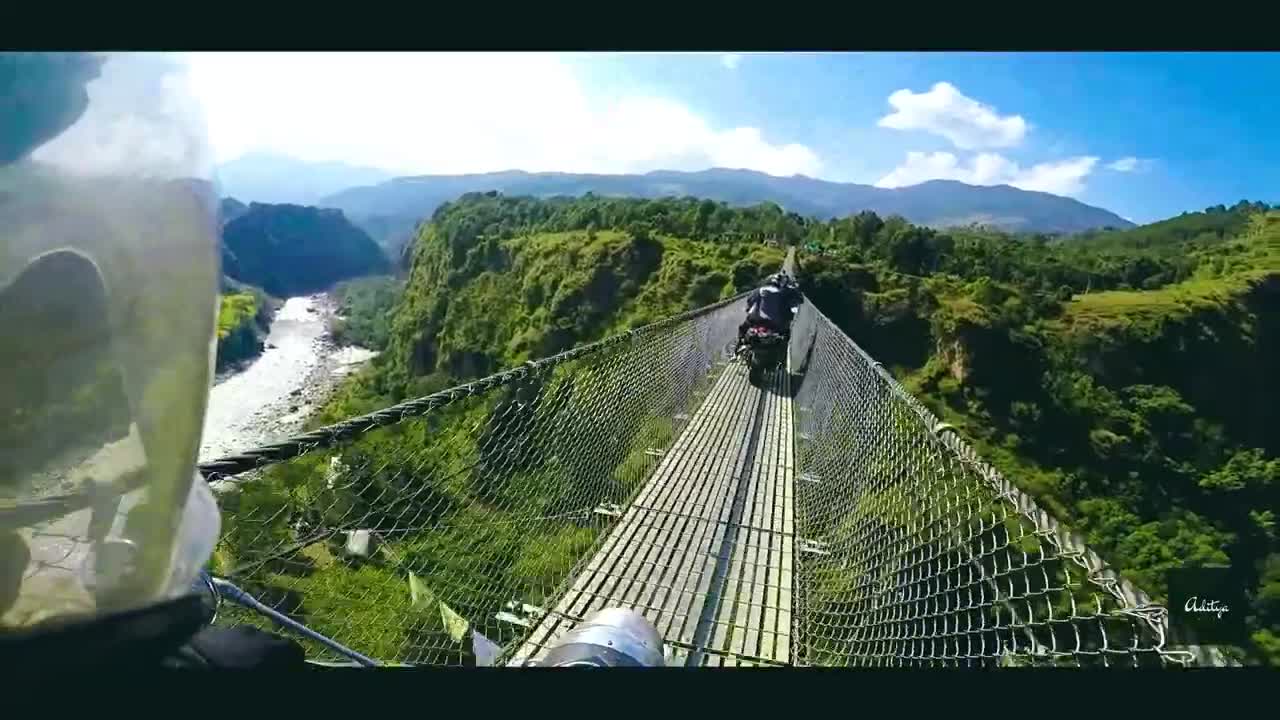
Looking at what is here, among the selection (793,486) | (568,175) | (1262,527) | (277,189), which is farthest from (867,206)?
(793,486)

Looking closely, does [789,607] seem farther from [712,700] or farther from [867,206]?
[867,206]

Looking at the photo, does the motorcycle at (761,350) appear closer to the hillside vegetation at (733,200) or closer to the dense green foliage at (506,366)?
the dense green foliage at (506,366)

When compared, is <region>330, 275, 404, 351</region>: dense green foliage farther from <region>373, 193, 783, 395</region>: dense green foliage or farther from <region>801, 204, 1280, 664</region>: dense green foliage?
<region>801, 204, 1280, 664</region>: dense green foliage

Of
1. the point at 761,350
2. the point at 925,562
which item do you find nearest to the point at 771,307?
the point at 761,350

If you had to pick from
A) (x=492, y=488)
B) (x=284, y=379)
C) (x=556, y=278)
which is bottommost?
(x=284, y=379)

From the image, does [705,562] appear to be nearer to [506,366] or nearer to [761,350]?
[761,350]
